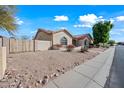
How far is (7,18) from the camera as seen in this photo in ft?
44.7

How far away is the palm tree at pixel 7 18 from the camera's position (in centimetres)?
1346

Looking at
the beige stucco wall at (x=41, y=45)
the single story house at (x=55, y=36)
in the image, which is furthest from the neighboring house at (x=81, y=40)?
the beige stucco wall at (x=41, y=45)

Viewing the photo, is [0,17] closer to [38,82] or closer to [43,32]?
[38,82]

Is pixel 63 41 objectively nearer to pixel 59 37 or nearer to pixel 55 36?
pixel 59 37

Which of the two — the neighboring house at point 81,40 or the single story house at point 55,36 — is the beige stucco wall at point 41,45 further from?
the neighboring house at point 81,40

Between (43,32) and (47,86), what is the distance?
29.0m

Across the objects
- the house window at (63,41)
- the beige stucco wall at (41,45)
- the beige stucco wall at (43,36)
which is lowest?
the beige stucco wall at (41,45)

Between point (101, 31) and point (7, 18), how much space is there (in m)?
43.4

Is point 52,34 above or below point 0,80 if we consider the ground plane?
above

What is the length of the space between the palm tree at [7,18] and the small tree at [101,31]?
41.6 meters
